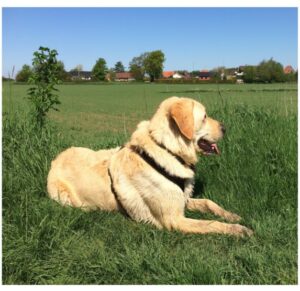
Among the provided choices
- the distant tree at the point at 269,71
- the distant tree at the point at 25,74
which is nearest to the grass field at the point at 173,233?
the distant tree at the point at 25,74

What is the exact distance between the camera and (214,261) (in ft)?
11.1

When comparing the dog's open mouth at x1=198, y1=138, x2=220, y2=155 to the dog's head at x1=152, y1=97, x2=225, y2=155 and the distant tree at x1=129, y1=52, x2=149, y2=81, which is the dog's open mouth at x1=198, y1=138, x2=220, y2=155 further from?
the distant tree at x1=129, y1=52, x2=149, y2=81

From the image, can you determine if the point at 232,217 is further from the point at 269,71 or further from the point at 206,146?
the point at 269,71

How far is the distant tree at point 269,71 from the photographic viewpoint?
8.85 metres

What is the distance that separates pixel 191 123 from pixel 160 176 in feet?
2.20

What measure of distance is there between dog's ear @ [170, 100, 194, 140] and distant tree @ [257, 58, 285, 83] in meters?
4.88

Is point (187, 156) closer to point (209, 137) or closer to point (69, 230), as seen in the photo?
point (209, 137)

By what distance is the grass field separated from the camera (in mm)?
3270

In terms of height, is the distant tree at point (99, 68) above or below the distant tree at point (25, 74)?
above

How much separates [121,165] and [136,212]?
563mm

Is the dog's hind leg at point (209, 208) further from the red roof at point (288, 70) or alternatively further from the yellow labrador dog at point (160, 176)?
the red roof at point (288, 70)
